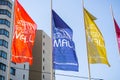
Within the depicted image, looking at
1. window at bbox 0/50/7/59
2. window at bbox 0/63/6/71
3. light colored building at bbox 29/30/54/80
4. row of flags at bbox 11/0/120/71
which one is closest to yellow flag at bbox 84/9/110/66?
row of flags at bbox 11/0/120/71

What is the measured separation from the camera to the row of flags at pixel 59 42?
885 inches

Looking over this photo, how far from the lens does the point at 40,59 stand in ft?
318

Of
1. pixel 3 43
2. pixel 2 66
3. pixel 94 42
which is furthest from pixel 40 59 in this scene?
pixel 94 42

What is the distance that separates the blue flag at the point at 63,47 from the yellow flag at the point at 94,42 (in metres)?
1.86

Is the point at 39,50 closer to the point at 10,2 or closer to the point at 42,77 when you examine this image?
the point at 42,77

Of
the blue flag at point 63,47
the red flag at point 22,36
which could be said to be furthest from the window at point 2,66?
the red flag at point 22,36

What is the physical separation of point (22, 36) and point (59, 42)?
10.2ft

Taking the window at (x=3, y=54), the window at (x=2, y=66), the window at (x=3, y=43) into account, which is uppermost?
the window at (x=3, y=43)

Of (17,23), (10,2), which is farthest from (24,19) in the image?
(10,2)

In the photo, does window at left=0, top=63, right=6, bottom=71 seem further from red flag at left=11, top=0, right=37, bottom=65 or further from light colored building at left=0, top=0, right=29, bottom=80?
red flag at left=11, top=0, right=37, bottom=65

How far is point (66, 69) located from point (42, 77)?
73095 millimetres

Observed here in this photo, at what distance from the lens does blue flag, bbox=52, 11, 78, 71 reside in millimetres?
23391

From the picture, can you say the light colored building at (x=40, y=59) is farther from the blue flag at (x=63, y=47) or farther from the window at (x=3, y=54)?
the blue flag at (x=63, y=47)

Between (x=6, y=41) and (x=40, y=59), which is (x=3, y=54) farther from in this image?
(x=40, y=59)
